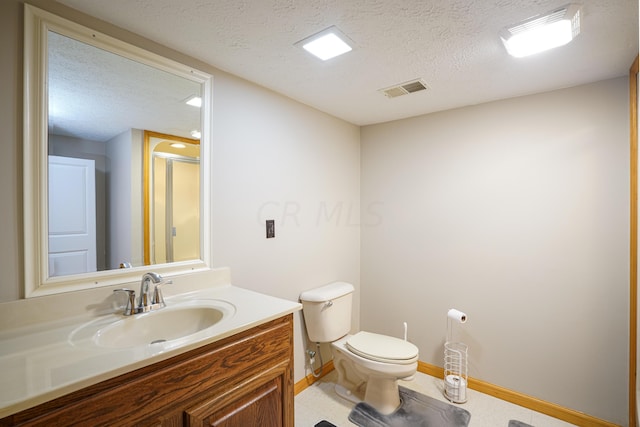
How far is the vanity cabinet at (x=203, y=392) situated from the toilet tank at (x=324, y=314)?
80 centimetres

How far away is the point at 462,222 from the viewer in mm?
2305

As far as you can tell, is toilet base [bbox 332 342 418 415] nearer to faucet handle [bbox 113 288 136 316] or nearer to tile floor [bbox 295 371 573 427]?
tile floor [bbox 295 371 573 427]

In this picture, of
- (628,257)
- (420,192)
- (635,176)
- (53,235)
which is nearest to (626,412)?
(628,257)

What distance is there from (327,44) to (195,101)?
0.75 m

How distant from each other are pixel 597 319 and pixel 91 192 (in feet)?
9.13

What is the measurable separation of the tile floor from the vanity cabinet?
2.27 feet

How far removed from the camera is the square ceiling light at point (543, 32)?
122 cm

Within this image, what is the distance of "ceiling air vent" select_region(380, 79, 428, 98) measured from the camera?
1.89 metres

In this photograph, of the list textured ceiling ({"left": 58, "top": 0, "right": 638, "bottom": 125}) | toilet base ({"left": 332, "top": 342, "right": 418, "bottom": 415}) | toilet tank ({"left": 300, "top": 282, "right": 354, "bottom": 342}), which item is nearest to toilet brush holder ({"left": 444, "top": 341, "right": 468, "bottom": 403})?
toilet base ({"left": 332, "top": 342, "right": 418, "bottom": 415})

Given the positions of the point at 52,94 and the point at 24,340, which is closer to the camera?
the point at 24,340

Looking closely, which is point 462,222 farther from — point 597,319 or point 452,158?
point 597,319

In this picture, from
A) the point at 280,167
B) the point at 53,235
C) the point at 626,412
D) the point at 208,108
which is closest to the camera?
the point at 53,235

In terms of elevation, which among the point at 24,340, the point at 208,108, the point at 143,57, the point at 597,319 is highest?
the point at 143,57

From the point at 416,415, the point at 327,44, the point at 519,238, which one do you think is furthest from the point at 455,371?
the point at 327,44
